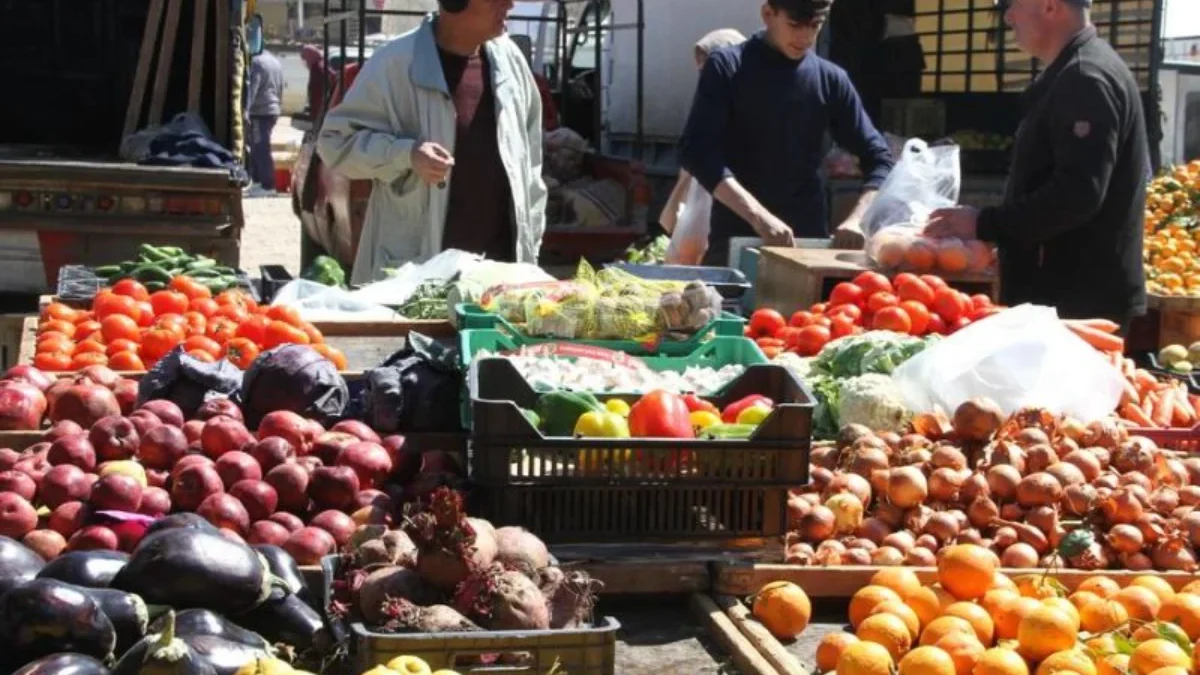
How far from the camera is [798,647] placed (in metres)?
3.52

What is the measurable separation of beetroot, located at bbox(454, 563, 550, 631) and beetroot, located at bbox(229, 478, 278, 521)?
2.61ft

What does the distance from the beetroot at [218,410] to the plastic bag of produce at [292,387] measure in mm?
115

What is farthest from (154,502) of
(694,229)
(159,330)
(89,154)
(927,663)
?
(89,154)

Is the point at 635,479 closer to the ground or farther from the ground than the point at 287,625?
farther from the ground

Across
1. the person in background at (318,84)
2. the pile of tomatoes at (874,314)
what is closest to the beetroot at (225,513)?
the pile of tomatoes at (874,314)

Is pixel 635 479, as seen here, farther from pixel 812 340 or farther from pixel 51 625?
pixel 812 340

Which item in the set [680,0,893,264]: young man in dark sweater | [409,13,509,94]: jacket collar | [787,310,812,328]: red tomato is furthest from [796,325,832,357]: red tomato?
[409,13,509,94]: jacket collar

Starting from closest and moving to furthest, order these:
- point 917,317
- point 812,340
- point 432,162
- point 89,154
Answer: point 812,340, point 917,317, point 432,162, point 89,154

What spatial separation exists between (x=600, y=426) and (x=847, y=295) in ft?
7.20

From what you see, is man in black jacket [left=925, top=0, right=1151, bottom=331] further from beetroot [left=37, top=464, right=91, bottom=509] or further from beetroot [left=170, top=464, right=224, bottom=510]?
beetroot [left=37, top=464, right=91, bottom=509]

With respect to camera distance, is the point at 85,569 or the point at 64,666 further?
the point at 85,569

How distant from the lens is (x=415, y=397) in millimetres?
4316

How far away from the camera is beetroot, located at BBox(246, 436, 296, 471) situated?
12.4ft

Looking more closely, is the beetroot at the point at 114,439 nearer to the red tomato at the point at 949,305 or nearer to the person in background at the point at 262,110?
the red tomato at the point at 949,305
